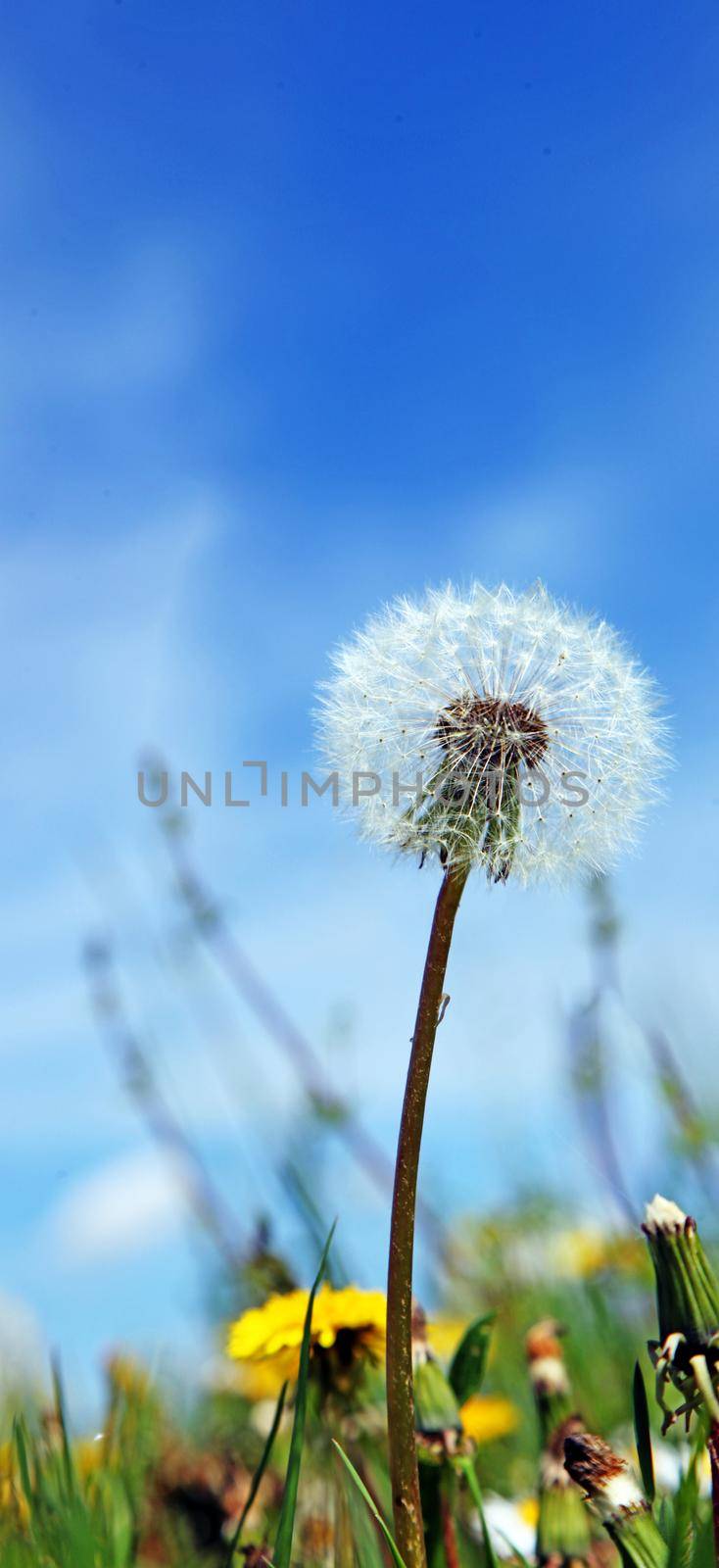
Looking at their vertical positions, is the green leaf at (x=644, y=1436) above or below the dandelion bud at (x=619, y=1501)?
above

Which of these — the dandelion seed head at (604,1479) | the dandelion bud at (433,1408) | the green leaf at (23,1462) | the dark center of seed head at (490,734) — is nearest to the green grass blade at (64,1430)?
the green leaf at (23,1462)

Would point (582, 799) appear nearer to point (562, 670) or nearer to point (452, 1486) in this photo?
point (562, 670)

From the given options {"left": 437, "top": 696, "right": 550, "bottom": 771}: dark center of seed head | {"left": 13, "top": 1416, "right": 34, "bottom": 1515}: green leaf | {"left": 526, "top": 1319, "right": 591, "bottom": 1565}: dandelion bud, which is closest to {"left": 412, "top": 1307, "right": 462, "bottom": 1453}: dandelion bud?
{"left": 526, "top": 1319, "right": 591, "bottom": 1565}: dandelion bud

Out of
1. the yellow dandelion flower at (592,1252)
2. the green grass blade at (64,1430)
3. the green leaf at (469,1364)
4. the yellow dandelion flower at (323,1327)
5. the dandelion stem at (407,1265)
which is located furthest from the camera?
the yellow dandelion flower at (592,1252)

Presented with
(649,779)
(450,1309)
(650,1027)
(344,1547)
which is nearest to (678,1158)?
(650,1027)

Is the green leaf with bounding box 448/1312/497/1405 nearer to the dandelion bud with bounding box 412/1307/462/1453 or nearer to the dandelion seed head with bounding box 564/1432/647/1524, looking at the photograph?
the dandelion bud with bounding box 412/1307/462/1453

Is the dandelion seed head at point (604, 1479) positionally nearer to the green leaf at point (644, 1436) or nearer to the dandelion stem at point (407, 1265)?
the green leaf at point (644, 1436)
